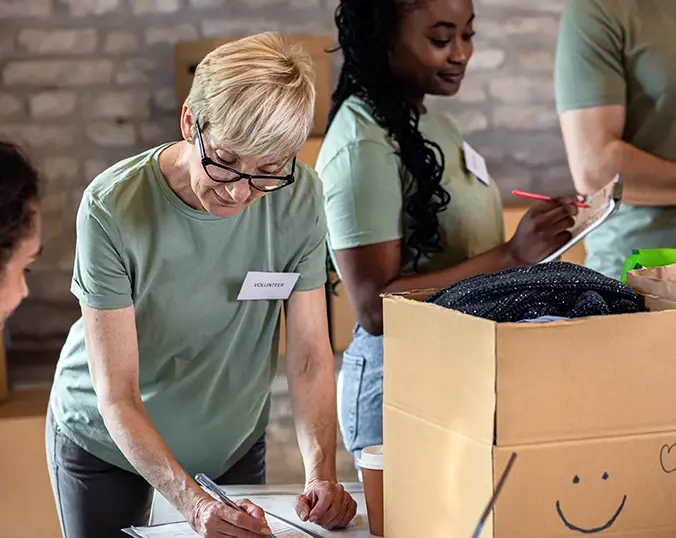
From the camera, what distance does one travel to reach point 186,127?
4.57 feet

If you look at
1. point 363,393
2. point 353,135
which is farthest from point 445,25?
point 363,393

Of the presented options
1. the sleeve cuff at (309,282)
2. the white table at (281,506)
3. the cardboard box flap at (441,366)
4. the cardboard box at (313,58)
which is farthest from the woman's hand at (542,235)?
the cardboard box at (313,58)

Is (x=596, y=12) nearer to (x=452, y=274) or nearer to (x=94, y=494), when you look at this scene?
(x=452, y=274)

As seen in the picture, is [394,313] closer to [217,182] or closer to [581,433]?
[581,433]

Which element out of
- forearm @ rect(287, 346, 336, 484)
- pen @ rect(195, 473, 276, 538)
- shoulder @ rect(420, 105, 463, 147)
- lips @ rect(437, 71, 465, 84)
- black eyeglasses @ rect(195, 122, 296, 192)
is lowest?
pen @ rect(195, 473, 276, 538)

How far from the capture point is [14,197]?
1242 millimetres

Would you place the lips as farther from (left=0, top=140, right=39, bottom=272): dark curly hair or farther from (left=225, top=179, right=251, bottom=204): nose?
(left=0, top=140, right=39, bottom=272): dark curly hair

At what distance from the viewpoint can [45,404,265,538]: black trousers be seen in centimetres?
157

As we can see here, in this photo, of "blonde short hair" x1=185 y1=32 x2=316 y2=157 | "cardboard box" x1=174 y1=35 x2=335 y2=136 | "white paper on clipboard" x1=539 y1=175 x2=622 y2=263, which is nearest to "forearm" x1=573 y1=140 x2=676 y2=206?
"white paper on clipboard" x1=539 y1=175 x2=622 y2=263

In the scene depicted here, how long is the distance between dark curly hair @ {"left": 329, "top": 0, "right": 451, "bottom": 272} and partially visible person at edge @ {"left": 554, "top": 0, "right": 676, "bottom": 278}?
35 cm

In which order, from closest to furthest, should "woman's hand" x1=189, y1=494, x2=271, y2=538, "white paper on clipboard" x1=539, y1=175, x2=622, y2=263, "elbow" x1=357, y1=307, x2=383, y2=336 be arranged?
1. "woman's hand" x1=189, y1=494, x2=271, y2=538
2. "white paper on clipboard" x1=539, y1=175, x2=622, y2=263
3. "elbow" x1=357, y1=307, x2=383, y2=336

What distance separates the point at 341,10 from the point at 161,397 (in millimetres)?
845

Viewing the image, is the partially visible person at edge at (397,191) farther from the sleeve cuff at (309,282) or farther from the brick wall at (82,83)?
the brick wall at (82,83)

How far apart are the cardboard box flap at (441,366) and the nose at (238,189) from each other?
1.10 feet
